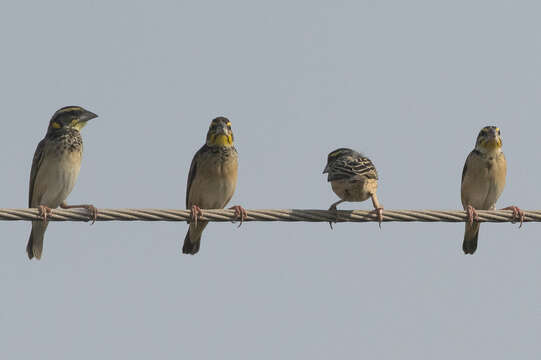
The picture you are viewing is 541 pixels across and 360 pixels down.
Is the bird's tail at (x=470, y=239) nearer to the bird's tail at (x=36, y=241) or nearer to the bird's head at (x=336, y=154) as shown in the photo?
the bird's head at (x=336, y=154)

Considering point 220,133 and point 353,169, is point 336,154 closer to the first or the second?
point 353,169

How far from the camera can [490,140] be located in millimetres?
13828

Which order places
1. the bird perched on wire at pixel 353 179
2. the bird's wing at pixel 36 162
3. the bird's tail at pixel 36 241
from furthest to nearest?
the bird's tail at pixel 36 241, the bird's wing at pixel 36 162, the bird perched on wire at pixel 353 179

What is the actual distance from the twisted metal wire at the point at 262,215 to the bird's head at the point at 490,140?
10.0 ft

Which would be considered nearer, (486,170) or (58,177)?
(58,177)

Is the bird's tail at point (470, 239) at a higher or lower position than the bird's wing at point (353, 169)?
lower

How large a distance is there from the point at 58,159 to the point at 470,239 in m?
5.54

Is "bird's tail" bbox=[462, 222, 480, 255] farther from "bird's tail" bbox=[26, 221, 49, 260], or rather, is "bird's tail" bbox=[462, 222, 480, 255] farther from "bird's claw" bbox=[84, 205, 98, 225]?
"bird's claw" bbox=[84, 205, 98, 225]

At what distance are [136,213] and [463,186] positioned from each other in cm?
579

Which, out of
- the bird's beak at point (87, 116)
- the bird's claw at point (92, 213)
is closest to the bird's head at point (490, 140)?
the bird's beak at point (87, 116)

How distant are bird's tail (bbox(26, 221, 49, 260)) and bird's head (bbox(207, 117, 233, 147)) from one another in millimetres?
2159

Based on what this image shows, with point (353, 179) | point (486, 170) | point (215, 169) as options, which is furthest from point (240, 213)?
point (486, 170)

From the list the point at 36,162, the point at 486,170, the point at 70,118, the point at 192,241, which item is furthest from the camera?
the point at 486,170

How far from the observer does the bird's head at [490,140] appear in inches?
544
